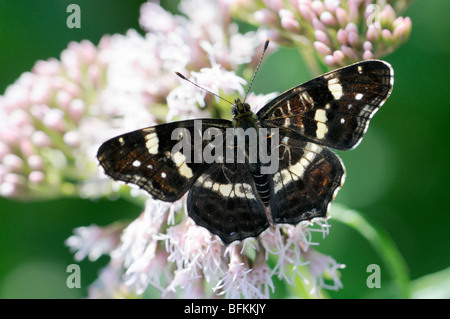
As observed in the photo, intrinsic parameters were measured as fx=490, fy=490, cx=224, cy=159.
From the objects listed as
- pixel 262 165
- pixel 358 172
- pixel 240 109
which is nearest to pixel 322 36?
pixel 240 109

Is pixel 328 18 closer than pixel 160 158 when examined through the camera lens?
No

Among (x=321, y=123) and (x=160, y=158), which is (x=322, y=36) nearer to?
(x=321, y=123)

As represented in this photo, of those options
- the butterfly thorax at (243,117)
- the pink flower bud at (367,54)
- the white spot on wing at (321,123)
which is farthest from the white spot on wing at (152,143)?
the pink flower bud at (367,54)

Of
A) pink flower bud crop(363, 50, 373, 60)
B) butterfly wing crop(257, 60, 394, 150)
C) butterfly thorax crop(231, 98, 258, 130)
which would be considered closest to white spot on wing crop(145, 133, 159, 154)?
butterfly thorax crop(231, 98, 258, 130)

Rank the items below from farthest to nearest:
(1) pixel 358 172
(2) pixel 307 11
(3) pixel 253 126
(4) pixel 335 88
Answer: (1) pixel 358 172
(2) pixel 307 11
(3) pixel 253 126
(4) pixel 335 88

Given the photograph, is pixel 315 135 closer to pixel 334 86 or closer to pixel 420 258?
pixel 334 86
